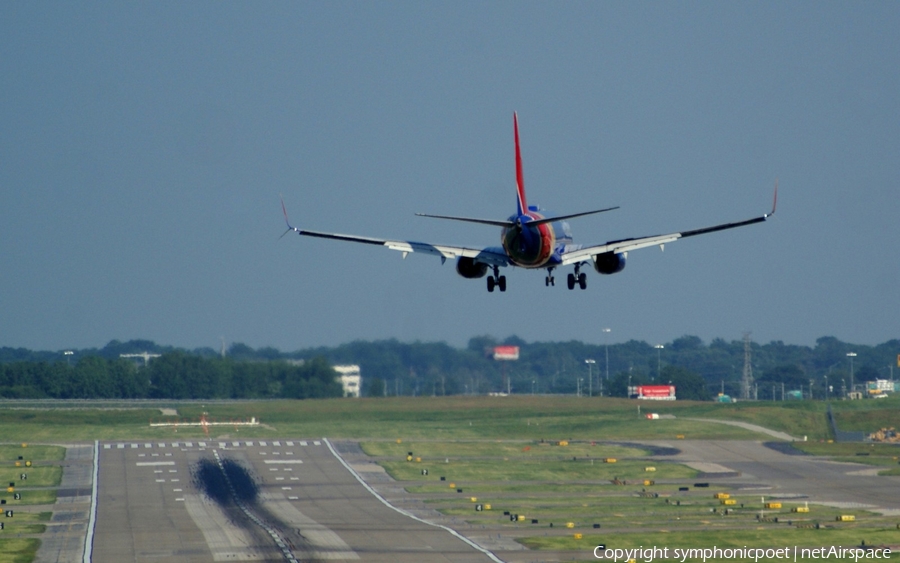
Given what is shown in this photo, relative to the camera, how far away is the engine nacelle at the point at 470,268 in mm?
73188

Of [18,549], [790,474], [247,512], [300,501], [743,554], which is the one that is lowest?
[18,549]

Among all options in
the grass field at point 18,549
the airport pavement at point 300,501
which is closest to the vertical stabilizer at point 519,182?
the airport pavement at point 300,501

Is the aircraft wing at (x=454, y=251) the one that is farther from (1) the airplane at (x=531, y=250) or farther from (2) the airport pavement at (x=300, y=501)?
(2) the airport pavement at (x=300, y=501)

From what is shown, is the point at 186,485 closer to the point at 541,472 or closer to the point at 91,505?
the point at 91,505

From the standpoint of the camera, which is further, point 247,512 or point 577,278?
point 247,512

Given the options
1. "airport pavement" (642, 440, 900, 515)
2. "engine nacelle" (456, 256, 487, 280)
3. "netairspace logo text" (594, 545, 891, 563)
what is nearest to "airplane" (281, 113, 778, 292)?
"engine nacelle" (456, 256, 487, 280)

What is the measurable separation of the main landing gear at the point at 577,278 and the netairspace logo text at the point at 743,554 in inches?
1002

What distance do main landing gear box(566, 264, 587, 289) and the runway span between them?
27514 mm

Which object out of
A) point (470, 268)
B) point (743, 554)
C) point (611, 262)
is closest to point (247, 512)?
point (743, 554)

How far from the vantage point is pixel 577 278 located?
243ft

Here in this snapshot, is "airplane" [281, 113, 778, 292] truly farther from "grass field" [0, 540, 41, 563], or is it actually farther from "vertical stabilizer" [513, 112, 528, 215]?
"grass field" [0, 540, 41, 563]

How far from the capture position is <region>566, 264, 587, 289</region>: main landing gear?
73.6 m

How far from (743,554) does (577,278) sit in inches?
1207

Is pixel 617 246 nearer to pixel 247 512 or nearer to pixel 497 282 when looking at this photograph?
pixel 497 282
